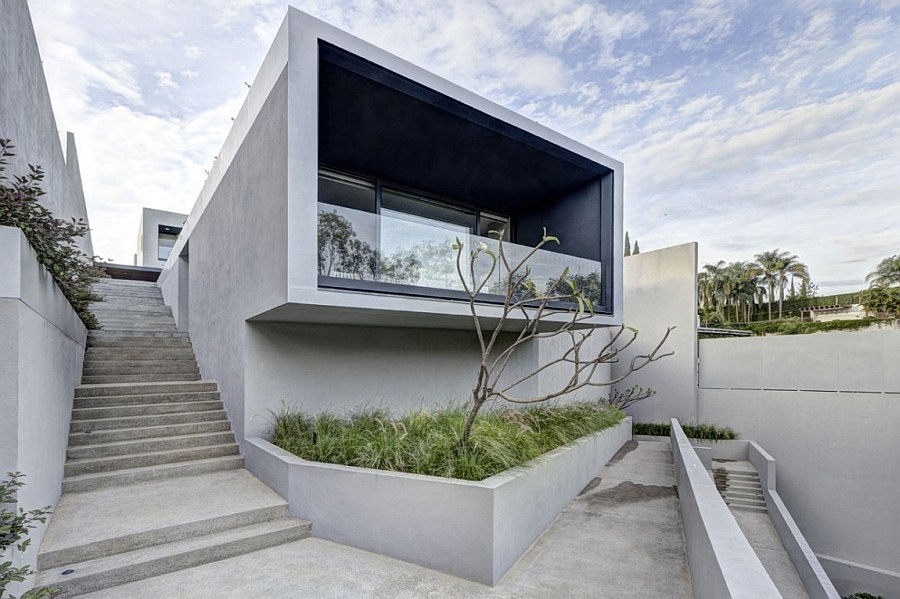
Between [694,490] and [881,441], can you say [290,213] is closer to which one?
[694,490]

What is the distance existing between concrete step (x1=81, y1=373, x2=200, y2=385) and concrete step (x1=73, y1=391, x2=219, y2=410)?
3.55 ft

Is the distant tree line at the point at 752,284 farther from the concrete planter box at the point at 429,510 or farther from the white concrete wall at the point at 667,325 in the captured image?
the concrete planter box at the point at 429,510

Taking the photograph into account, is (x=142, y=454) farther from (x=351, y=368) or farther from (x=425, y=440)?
(x=425, y=440)

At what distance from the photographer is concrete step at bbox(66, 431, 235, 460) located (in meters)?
5.68

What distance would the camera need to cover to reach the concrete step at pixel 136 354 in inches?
324

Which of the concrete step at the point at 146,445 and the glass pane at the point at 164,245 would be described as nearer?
the concrete step at the point at 146,445

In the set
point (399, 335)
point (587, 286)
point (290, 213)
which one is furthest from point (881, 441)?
point (290, 213)

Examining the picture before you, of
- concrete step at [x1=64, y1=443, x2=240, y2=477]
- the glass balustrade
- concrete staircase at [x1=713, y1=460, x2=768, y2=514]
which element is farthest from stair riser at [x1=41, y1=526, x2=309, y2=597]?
concrete staircase at [x1=713, y1=460, x2=768, y2=514]

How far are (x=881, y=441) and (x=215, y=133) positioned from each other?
18.9m

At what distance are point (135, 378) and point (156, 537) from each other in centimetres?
510

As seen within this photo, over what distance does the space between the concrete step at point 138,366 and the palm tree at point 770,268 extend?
44.8m

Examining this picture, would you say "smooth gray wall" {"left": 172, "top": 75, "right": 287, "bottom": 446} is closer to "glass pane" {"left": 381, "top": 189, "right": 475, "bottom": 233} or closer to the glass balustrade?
the glass balustrade

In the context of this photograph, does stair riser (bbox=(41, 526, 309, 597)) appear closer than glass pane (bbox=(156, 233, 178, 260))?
Yes

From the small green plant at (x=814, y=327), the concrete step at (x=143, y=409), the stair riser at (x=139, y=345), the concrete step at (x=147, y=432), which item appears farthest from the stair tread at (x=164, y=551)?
the small green plant at (x=814, y=327)
